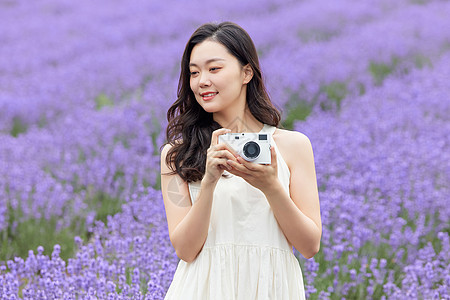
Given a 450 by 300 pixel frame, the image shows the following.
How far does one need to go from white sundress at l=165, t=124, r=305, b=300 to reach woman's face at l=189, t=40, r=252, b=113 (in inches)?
9.8

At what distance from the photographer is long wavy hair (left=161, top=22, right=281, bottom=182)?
71.0 inches

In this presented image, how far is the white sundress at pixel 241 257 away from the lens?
5.58 feet

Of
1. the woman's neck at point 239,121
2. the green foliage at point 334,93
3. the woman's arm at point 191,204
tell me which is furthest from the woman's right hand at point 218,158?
the green foliage at point 334,93

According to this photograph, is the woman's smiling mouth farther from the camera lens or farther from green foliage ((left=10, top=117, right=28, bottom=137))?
green foliage ((left=10, top=117, right=28, bottom=137))

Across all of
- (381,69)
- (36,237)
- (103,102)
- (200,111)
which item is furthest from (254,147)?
(381,69)

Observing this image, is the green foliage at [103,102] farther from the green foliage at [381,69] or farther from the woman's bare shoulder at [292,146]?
the woman's bare shoulder at [292,146]

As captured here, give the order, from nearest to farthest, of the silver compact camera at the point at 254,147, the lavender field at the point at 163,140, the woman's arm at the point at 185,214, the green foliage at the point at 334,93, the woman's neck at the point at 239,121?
1. the silver compact camera at the point at 254,147
2. the woman's arm at the point at 185,214
3. the woman's neck at the point at 239,121
4. the lavender field at the point at 163,140
5. the green foliage at the point at 334,93

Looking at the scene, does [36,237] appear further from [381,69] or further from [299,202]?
[381,69]

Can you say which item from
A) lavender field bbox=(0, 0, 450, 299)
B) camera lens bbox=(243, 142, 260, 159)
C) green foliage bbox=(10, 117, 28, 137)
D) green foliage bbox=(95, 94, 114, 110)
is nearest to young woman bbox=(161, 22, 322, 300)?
camera lens bbox=(243, 142, 260, 159)

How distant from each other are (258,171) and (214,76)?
→ 39cm

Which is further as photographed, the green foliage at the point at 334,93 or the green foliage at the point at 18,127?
the green foliage at the point at 334,93

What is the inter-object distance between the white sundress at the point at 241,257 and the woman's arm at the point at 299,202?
0.17 feet

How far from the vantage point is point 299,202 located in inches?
70.1

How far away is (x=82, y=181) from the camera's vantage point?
4.06 meters
